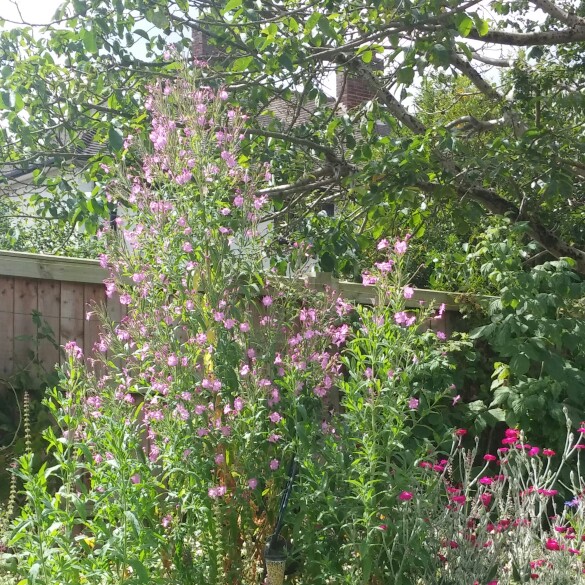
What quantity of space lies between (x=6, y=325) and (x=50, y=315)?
9.4 inches

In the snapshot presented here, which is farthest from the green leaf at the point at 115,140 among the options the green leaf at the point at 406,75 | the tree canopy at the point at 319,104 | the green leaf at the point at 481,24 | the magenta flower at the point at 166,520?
the magenta flower at the point at 166,520

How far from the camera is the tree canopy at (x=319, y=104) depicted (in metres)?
4.85

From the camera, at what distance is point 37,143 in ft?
19.4

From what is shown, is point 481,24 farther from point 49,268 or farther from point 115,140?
point 49,268

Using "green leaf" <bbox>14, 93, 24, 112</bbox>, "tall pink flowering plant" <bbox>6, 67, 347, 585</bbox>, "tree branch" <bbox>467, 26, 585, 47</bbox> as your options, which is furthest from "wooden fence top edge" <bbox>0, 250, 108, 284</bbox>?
"tree branch" <bbox>467, 26, 585, 47</bbox>

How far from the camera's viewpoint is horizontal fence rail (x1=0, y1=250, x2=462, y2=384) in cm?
450

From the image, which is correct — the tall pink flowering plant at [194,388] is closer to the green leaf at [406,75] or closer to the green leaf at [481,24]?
the green leaf at [406,75]

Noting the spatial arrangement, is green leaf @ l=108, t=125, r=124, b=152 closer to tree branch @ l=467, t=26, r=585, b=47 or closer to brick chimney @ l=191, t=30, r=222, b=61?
brick chimney @ l=191, t=30, r=222, b=61

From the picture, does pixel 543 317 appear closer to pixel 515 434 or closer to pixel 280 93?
pixel 515 434

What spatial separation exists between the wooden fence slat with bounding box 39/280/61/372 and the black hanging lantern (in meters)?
1.85

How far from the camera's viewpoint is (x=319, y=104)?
582 centimetres

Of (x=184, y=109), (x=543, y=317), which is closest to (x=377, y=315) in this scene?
(x=184, y=109)

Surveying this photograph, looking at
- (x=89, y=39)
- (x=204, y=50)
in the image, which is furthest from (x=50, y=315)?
(x=204, y=50)

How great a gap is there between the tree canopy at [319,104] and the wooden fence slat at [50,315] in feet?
2.72
